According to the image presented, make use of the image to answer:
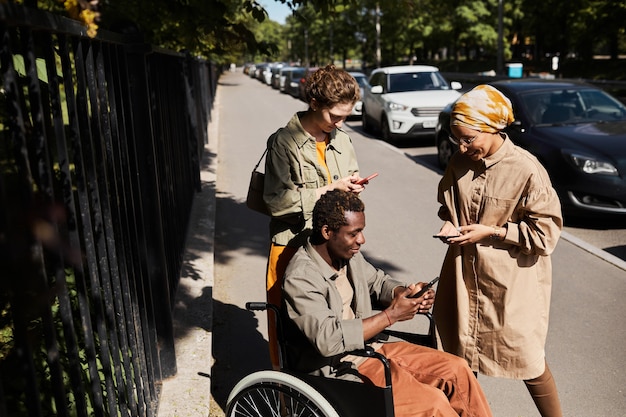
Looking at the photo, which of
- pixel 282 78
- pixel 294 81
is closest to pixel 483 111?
Result: pixel 294 81

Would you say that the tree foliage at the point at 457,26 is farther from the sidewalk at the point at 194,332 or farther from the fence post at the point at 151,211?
the fence post at the point at 151,211

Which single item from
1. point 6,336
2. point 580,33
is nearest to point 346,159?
point 6,336

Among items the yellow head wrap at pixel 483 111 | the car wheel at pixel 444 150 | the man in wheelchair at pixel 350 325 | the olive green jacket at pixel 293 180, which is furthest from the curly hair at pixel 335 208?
the car wheel at pixel 444 150

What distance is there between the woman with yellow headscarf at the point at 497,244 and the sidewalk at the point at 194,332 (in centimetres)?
145

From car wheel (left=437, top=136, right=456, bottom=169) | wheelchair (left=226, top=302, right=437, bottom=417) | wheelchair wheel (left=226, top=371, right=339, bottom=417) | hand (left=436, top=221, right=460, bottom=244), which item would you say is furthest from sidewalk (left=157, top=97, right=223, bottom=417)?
car wheel (left=437, top=136, right=456, bottom=169)

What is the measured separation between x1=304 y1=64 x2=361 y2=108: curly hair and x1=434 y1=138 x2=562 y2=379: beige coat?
0.60m

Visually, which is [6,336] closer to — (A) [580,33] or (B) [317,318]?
(B) [317,318]

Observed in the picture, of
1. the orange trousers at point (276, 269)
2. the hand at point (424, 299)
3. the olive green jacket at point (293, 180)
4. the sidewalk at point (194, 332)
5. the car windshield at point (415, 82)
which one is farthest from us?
the car windshield at point (415, 82)

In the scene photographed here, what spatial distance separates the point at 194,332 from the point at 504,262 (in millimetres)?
2296

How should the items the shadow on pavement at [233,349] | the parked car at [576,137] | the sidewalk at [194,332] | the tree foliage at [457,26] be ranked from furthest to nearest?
the tree foliage at [457,26]
the parked car at [576,137]
the shadow on pavement at [233,349]
the sidewalk at [194,332]

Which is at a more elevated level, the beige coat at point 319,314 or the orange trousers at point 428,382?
the beige coat at point 319,314

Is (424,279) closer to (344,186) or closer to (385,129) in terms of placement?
(344,186)

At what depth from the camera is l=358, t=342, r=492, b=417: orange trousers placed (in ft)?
8.26

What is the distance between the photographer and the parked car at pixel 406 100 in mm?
14000
